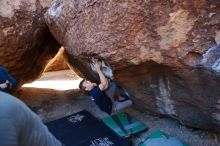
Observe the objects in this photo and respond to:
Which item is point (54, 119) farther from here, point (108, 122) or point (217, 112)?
point (217, 112)

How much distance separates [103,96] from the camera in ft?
11.6

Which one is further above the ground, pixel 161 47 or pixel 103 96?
pixel 161 47

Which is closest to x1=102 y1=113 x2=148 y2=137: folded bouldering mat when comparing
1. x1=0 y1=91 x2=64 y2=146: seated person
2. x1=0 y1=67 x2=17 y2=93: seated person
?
x1=0 y1=67 x2=17 y2=93: seated person

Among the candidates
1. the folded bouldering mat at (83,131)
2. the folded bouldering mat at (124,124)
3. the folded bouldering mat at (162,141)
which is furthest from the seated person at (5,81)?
the folded bouldering mat at (162,141)

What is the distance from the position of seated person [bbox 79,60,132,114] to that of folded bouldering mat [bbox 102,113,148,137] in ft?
0.31

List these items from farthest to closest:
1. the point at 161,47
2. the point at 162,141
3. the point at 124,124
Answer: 1. the point at 124,124
2. the point at 162,141
3. the point at 161,47

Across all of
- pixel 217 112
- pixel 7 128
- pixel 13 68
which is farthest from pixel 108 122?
pixel 7 128

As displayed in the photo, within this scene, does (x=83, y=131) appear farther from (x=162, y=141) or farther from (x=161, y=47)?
(x=161, y=47)

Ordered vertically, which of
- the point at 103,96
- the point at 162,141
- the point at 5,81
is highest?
the point at 5,81

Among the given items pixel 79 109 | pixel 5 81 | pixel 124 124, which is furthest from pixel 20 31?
pixel 124 124

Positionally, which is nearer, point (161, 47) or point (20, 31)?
point (161, 47)

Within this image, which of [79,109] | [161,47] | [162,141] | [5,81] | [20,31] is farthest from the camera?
[79,109]

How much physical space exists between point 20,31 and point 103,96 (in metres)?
1.40

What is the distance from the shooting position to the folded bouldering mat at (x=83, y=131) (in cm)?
336
